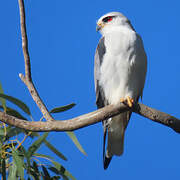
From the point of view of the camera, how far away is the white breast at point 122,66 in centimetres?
235

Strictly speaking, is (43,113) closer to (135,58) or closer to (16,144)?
(16,144)

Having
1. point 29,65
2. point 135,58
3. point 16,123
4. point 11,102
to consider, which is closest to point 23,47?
point 29,65

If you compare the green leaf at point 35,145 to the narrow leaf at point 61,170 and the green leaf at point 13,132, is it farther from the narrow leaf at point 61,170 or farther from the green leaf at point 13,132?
the narrow leaf at point 61,170

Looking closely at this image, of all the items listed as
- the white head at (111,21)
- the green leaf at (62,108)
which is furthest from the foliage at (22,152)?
the white head at (111,21)

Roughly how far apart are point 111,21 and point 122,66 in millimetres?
811

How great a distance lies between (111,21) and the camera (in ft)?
9.64

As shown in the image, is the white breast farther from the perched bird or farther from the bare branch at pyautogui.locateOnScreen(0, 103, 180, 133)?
the bare branch at pyautogui.locateOnScreen(0, 103, 180, 133)

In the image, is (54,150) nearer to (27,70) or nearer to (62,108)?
(62,108)

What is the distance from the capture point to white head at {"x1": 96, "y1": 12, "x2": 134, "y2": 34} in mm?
2877

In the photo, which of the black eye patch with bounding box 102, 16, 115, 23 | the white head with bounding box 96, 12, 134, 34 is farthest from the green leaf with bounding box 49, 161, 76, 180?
the black eye patch with bounding box 102, 16, 115, 23

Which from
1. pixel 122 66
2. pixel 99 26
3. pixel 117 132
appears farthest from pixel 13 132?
pixel 99 26

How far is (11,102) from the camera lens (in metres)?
1.97

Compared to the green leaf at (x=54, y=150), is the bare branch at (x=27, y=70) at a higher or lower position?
higher

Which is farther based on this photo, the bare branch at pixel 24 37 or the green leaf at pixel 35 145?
the bare branch at pixel 24 37
